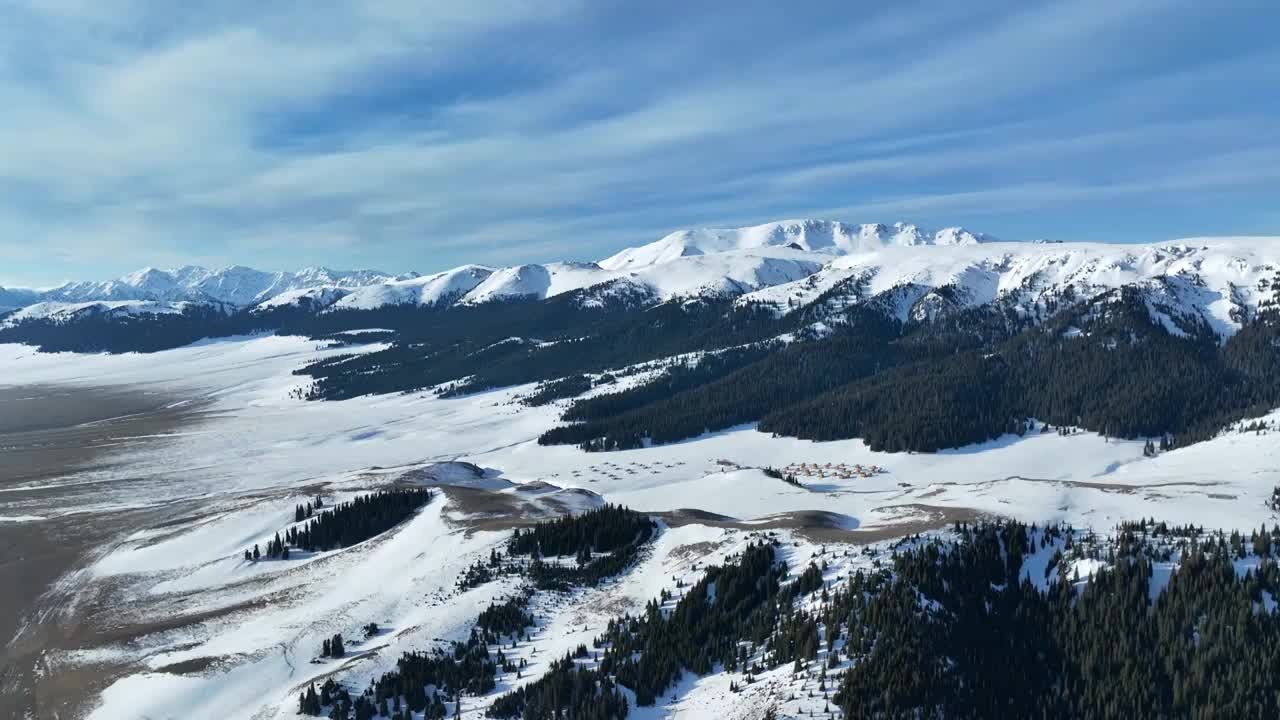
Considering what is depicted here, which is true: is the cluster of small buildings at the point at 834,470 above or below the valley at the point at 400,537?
below

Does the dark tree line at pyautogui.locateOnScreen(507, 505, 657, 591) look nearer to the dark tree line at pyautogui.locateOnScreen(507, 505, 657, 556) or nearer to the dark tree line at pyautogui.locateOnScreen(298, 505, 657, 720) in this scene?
the dark tree line at pyautogui.locateOnScreen(507, 505, 657, 556)

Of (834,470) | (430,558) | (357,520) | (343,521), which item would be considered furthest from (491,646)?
(834,470)

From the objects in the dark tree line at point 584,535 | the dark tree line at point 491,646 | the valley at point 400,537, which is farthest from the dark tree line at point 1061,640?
the dark tree line at point 584,535

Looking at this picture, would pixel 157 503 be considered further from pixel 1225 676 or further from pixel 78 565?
pixel 1225 676

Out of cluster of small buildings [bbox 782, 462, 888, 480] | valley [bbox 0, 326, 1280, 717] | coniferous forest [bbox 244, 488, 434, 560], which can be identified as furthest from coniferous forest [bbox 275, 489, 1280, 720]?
cluster of small buildings [bbox 782, 462, 888, 480]

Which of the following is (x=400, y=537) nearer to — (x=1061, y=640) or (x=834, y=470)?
(x=1061, y=640)

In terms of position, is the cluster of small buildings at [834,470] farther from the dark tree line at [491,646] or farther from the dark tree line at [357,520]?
the dark tree line at [357,520]

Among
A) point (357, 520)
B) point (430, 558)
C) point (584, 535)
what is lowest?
point (430, 558)

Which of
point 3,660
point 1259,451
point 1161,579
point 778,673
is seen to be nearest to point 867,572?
point 778,673
